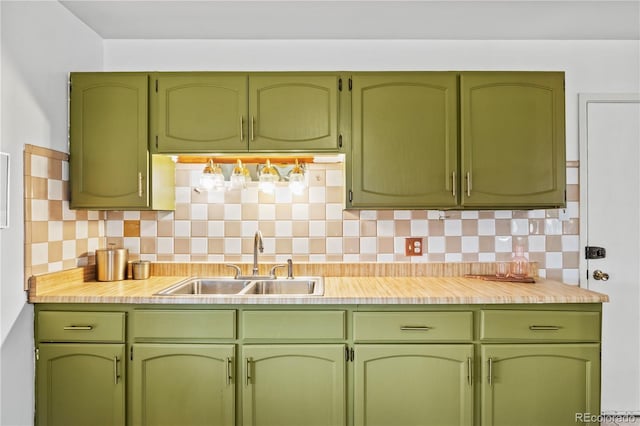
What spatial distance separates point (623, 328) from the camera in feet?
8.42

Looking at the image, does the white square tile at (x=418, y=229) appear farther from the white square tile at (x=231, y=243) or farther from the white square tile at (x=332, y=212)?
the white square tile at (x=231, y=243)

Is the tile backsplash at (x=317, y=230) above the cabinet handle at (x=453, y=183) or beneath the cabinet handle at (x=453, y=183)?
beneath

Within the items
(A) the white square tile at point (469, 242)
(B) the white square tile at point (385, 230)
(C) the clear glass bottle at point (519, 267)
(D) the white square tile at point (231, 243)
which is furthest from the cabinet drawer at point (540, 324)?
(D) the white square tile at point (231, 243)

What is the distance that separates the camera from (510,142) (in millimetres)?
2236

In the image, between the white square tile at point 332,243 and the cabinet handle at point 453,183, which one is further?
the white square tile at point 332,243

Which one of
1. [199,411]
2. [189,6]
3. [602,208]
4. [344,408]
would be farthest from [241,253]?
[602,208]

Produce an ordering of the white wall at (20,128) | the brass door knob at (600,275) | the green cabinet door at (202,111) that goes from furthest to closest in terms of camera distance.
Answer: the brass door knob at (600,275)
the green cabinet door at (202,111)
the white wall at (20,128)

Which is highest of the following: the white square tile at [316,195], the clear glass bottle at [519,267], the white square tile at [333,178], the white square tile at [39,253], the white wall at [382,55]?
the white wall at [382,55]

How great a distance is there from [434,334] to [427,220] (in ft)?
2.75

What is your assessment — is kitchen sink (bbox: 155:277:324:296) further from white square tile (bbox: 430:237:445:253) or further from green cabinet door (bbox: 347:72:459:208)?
white square tile (bbox: 430:237:445:253)

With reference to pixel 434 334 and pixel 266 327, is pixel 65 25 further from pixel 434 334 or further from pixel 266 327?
pixel 434 334

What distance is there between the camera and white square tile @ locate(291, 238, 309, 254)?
2.62 metres

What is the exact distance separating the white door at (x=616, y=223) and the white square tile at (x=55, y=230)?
2.95 metres

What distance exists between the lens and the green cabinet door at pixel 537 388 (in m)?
1.96
